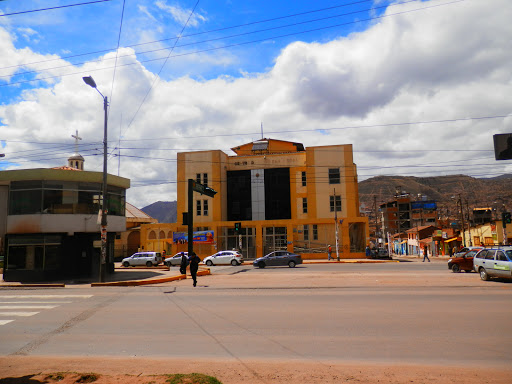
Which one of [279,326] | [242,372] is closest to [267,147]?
[279,326]

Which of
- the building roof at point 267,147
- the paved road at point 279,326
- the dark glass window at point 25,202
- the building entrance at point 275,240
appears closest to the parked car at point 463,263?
the paved road at point 279,326

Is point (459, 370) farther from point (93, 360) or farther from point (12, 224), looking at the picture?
point (12, 224)

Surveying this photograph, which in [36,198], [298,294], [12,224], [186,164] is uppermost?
[186,164]

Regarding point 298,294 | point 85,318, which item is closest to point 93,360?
point 85,318

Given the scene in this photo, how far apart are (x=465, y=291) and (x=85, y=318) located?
42.9 feet

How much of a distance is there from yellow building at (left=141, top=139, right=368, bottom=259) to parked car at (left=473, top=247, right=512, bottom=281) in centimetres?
2590

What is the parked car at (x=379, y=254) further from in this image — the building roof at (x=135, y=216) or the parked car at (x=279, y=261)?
the building roof at (x=135, y=216)

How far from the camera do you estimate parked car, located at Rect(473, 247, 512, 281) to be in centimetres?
1708

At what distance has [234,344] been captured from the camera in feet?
25.5

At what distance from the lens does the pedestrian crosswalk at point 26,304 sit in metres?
11.6

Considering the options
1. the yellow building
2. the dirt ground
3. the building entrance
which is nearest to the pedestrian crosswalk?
the dirt ground

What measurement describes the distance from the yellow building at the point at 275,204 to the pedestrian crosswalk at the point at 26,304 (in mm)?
29302

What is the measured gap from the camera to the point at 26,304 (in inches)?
545

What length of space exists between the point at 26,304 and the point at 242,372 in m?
11.2
